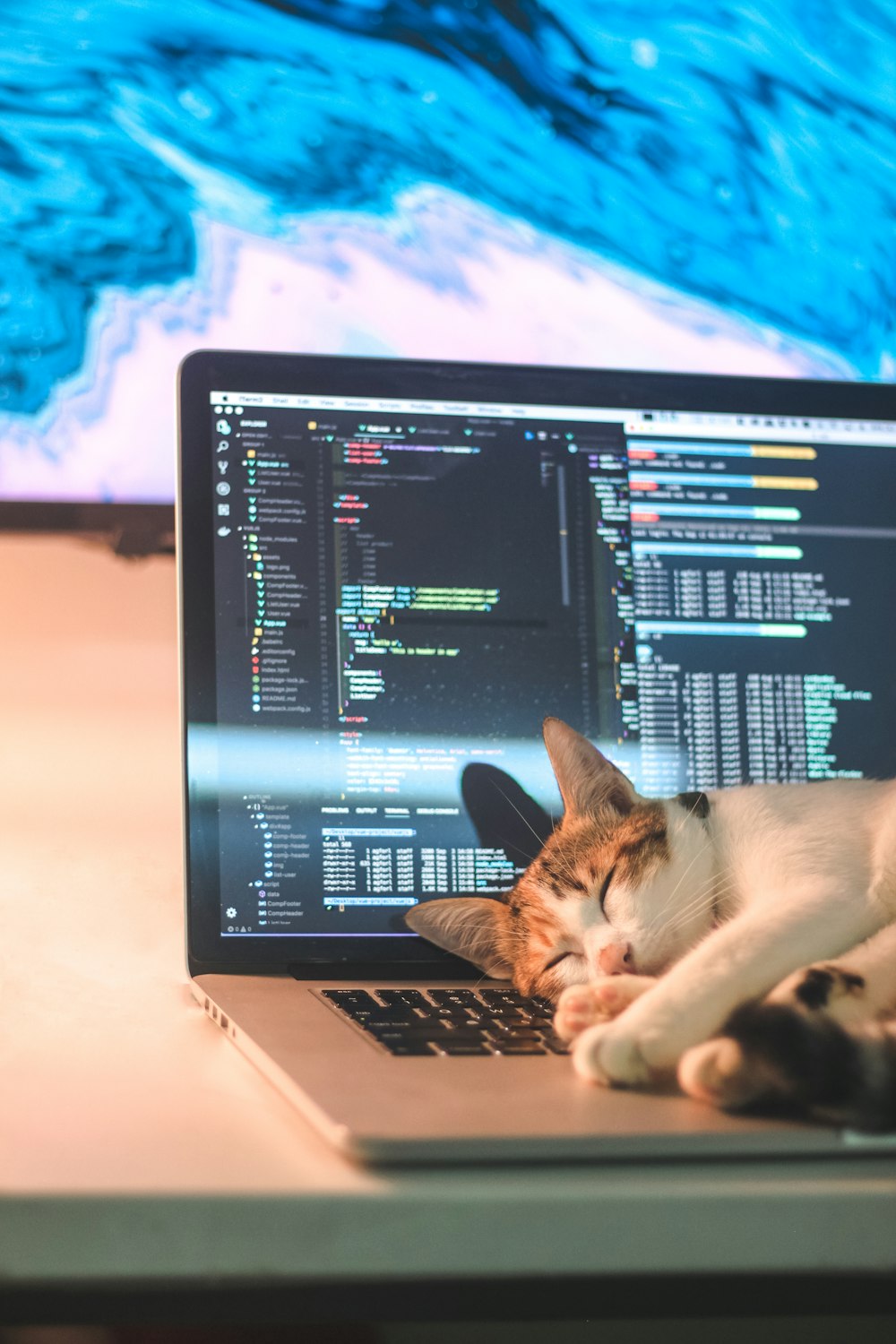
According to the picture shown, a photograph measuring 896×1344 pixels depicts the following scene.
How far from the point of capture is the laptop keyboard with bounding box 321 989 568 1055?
2.27ft

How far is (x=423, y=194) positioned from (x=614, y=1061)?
1160mm

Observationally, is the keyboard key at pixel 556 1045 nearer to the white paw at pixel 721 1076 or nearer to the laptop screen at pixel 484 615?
the white paw at pixel 721 1076

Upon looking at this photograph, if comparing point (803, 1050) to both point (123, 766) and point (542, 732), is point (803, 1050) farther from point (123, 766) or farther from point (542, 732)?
point (123, 766)

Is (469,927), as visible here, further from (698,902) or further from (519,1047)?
(519,1047)

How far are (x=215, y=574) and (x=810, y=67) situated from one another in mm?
1071

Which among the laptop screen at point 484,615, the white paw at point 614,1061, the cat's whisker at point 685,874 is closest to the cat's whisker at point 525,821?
the laptop screen at point 484,615

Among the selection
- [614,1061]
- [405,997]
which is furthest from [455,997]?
[614,1061]

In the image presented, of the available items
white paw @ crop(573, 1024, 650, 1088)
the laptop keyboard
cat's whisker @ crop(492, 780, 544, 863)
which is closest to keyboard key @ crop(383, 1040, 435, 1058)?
the laptop keyboard

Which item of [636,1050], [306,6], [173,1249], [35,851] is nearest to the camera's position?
[173,1249]

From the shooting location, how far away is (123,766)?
4.37ft

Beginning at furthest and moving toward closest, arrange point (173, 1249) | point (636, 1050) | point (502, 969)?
point (502, 969), point (636, 1050), point (173, 1249)

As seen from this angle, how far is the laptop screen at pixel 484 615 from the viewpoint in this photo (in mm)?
1054

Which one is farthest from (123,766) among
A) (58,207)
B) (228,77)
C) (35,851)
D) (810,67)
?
(810,67)

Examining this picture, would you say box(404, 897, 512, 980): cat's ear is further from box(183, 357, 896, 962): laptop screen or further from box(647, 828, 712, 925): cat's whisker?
box(647, 828, 712, 925): cat's whisker
